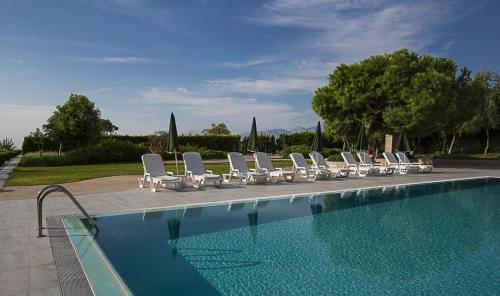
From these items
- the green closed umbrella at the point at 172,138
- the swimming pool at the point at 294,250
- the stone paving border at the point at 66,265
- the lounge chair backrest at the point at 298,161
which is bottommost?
the swimming pool at the point at 294,250

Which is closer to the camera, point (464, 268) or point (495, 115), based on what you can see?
point (464, 268)

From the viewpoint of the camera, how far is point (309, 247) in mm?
6152

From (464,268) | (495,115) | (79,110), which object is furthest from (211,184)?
(495,115)

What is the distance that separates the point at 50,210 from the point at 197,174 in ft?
16.2

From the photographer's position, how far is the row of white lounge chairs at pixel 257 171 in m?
11.1

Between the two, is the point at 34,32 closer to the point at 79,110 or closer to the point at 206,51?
the point at 206,51

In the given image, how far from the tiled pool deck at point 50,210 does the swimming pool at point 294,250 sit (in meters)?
0.48

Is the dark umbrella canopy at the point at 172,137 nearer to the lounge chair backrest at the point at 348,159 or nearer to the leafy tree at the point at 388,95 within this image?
the lounge chair backrest at the point at 348,159

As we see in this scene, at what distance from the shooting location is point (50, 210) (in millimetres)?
7555

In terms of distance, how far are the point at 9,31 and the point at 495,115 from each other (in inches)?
1287

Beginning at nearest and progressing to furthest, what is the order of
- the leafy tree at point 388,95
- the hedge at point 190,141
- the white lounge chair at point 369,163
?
the white lounge chair at point 369,163 → the leafy tree at point 388,95 → the hedge at point 190,141

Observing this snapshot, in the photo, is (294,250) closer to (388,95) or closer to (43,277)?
(43,277)

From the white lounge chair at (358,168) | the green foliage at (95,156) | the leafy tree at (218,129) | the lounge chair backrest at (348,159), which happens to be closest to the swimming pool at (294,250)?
the white lounge chair at (358,168)

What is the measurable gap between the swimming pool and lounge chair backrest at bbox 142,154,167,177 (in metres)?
3.04
